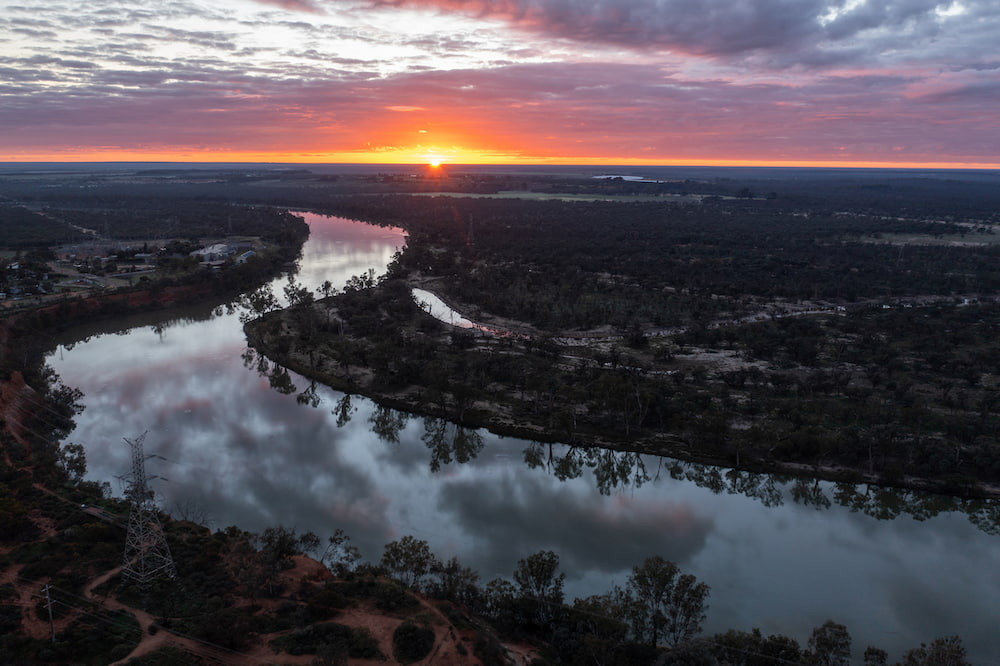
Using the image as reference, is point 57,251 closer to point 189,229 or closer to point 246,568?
point 189,229

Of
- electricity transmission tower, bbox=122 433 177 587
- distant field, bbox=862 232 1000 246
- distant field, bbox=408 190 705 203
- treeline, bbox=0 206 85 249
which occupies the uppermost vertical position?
distant field, bbox=408 190 705 203

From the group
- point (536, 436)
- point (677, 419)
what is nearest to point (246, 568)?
point (536, 436)

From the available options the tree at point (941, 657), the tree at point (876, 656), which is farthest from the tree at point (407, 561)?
the tree at point (941, 657)

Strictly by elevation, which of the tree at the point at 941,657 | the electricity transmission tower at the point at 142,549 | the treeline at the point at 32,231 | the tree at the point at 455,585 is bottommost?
the tree at the point at 455,585

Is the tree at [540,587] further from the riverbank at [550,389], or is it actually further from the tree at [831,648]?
the riverbank at [550,389]

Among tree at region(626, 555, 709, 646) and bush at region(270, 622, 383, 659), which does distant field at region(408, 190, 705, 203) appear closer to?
tree at region(626, 555, 709, 646)

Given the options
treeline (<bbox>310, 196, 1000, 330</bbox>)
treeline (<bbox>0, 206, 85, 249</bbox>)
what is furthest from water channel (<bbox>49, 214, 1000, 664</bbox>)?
treeline (<bbox>0, 206, 85, 249</bbox>)
